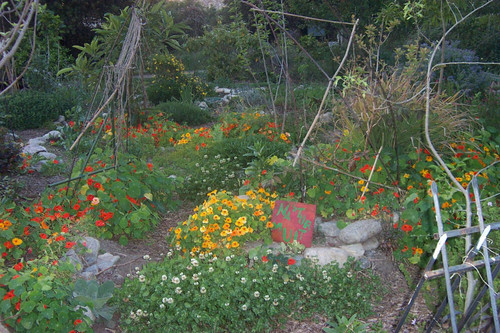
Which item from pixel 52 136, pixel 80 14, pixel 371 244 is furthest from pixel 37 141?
pixel 80 14

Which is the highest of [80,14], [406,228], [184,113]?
[80,14]

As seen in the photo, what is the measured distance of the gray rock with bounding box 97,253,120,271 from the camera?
3.26 m

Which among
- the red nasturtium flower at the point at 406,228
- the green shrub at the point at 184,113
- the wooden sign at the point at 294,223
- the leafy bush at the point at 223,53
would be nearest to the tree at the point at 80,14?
the leafy bush at the point at 223,53

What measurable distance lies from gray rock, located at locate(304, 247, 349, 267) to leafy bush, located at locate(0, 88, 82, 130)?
522cm

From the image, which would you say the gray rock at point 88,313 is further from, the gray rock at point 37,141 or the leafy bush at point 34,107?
the leafy bush at point 34,107

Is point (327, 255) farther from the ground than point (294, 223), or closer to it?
closer to it

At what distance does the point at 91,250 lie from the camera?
3201mm

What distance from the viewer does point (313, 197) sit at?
3.76 metres

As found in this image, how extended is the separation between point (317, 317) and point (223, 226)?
0.85 meters

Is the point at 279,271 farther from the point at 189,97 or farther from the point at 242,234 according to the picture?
the point at 189,97

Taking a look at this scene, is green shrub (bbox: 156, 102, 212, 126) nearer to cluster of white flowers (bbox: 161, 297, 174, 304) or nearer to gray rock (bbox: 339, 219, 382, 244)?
gray rock (bbox: 339, 219, 382, 244)

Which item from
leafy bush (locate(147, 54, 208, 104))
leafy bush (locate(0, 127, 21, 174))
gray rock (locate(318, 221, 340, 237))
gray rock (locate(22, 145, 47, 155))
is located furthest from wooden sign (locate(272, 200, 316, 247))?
leafy bush (locate(147, 54, 208, 104))

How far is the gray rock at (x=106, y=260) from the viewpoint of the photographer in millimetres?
3262

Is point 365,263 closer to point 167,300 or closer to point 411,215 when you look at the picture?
point 411,215
